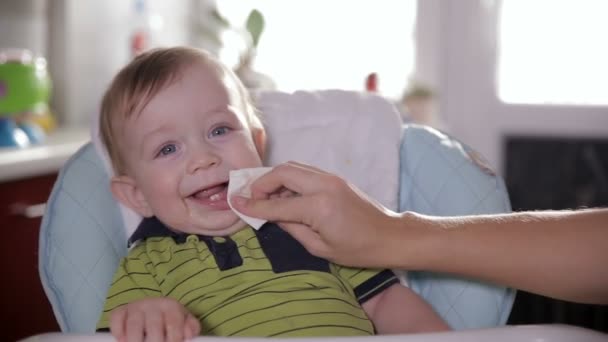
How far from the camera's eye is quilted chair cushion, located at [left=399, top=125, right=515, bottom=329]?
1.14 metres

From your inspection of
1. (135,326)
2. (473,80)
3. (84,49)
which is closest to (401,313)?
(135,326)

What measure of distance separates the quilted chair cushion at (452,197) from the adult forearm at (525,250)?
30 centimetres

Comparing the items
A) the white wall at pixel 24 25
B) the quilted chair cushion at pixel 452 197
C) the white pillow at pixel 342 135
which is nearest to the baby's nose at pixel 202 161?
the white pillow at pixel 342 135

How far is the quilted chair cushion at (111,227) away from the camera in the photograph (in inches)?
42.6

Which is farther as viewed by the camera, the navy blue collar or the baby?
the navy blue collar

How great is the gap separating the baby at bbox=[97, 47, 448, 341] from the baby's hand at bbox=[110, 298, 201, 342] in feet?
0.54

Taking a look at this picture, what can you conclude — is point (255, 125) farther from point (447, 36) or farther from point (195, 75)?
point (447, 36)

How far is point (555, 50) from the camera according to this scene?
282 cm

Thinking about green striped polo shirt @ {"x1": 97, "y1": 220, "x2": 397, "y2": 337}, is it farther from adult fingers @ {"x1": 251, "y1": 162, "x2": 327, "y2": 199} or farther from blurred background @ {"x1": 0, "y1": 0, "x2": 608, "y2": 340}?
blurred background @ {"x1": 0, "y1": 0, "x2": 608, "y2": 340}

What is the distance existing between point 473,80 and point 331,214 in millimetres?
2206

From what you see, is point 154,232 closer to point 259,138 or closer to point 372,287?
point 259,138

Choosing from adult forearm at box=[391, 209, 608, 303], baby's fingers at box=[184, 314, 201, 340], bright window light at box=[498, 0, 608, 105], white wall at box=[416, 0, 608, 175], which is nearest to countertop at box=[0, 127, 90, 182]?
baby's fingers at box=[184, 314, 201, 340]

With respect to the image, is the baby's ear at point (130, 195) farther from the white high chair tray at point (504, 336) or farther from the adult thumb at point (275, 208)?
the white high chair tray at point (504, 336)

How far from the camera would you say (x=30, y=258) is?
180cm
